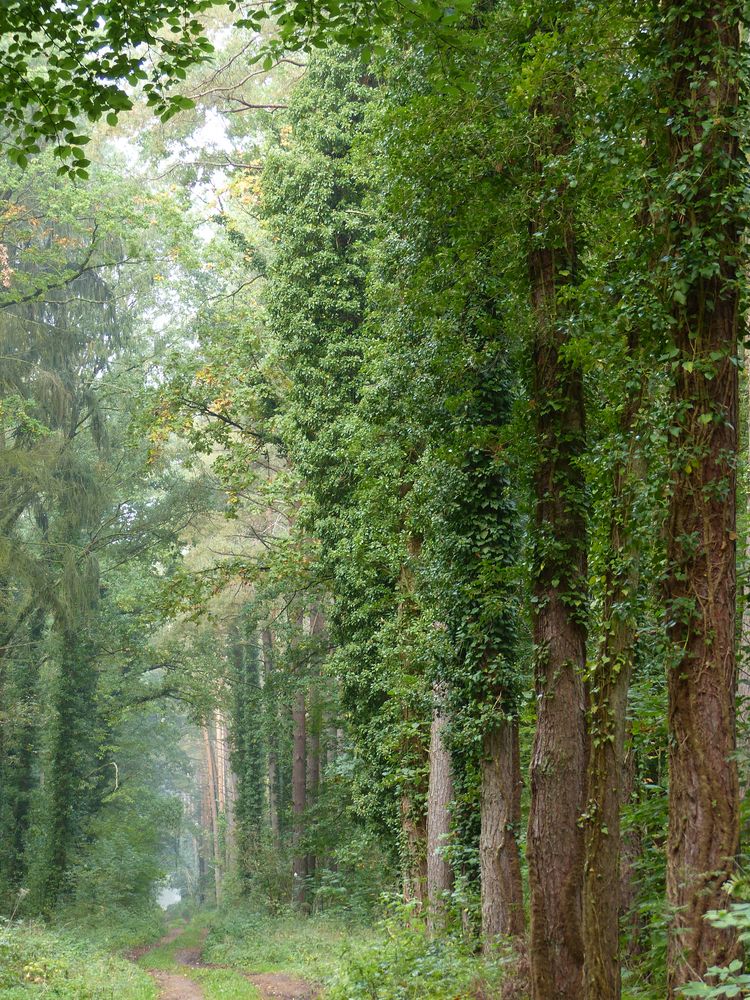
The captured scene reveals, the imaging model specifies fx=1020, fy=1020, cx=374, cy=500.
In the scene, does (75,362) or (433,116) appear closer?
(433,116)

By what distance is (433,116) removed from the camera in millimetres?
9531

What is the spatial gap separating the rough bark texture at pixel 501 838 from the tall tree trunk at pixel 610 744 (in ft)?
11.8

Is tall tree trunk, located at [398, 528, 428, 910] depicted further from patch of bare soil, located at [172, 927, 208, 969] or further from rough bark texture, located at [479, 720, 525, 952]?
patch of bare soil, located at [172, 927, 208, 969]

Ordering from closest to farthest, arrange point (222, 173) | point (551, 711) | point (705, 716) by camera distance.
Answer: point (705, 716) < point (551, 711) < point (222, 173)

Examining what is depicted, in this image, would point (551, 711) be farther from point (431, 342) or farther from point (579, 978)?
point (431, 342)

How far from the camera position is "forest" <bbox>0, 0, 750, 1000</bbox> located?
5770 millimetres

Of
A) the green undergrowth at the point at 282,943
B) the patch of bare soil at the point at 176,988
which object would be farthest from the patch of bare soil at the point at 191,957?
the patch of bare soil at the point at 176,988

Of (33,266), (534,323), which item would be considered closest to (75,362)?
(33,266)

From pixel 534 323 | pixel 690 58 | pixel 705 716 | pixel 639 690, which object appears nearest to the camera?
pixel 705 716

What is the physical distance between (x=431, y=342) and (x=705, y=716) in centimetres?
667

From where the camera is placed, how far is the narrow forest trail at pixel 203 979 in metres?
16.3

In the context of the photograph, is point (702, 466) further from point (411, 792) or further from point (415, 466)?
point (411, 792)

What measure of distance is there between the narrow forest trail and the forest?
0.18m

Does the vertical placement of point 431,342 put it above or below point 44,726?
above
